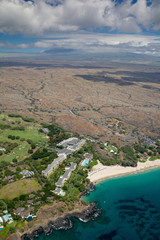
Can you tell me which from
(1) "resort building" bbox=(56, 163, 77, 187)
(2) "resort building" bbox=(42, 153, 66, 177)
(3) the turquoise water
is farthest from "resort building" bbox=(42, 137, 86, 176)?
(3) the turquoise water

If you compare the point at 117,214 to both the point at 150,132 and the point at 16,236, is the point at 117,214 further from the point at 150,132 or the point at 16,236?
the point at 150,132

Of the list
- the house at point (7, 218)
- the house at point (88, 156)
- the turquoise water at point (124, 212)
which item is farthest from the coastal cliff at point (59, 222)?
the house at point (88, 156)

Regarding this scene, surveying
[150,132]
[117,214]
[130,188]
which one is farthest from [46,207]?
[150,132]

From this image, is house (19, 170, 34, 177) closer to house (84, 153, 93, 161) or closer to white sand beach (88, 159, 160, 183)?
white sand beach (88, 159, 160, 183)

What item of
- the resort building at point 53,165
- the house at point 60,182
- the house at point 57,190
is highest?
the resort building at point 53,165

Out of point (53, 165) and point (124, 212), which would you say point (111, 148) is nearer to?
point (53, 165)

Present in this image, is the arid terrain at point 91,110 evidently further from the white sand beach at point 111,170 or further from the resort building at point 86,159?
the resort building at point 86,159
